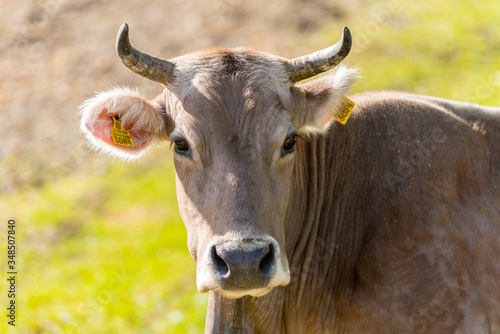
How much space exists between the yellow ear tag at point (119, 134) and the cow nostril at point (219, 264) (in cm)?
149

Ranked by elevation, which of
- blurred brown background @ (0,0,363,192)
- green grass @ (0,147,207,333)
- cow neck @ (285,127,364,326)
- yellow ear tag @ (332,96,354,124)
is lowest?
cow neck @ (285,127,364,326)

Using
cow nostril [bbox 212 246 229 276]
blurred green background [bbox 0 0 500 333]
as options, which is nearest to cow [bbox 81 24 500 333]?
cow nostril [bbox 212 246 229 276]

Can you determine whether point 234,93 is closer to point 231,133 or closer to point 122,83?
point 231,133

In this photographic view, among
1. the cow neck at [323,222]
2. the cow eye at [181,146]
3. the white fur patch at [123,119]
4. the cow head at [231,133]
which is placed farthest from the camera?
the cow neck at [323,222]

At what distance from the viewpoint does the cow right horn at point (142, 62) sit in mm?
4871

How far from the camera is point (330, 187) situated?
5.77 m

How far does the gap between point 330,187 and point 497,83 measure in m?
9.43

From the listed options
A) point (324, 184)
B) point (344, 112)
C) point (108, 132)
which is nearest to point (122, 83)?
point (108, 132)

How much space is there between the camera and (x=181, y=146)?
508 cm

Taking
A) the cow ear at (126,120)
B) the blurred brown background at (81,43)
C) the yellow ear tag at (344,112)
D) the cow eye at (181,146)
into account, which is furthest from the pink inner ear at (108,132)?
the blurred brown background at (81,43)

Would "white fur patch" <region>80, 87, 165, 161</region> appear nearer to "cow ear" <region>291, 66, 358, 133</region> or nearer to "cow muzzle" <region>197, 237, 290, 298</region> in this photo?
"cow ear" <region>291, 66, 358, 133</region>

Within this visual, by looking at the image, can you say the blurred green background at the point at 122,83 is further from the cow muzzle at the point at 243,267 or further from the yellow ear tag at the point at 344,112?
the cow muzzle at the point at 243,267

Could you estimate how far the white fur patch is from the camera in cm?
528

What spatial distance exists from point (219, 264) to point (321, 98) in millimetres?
1809
